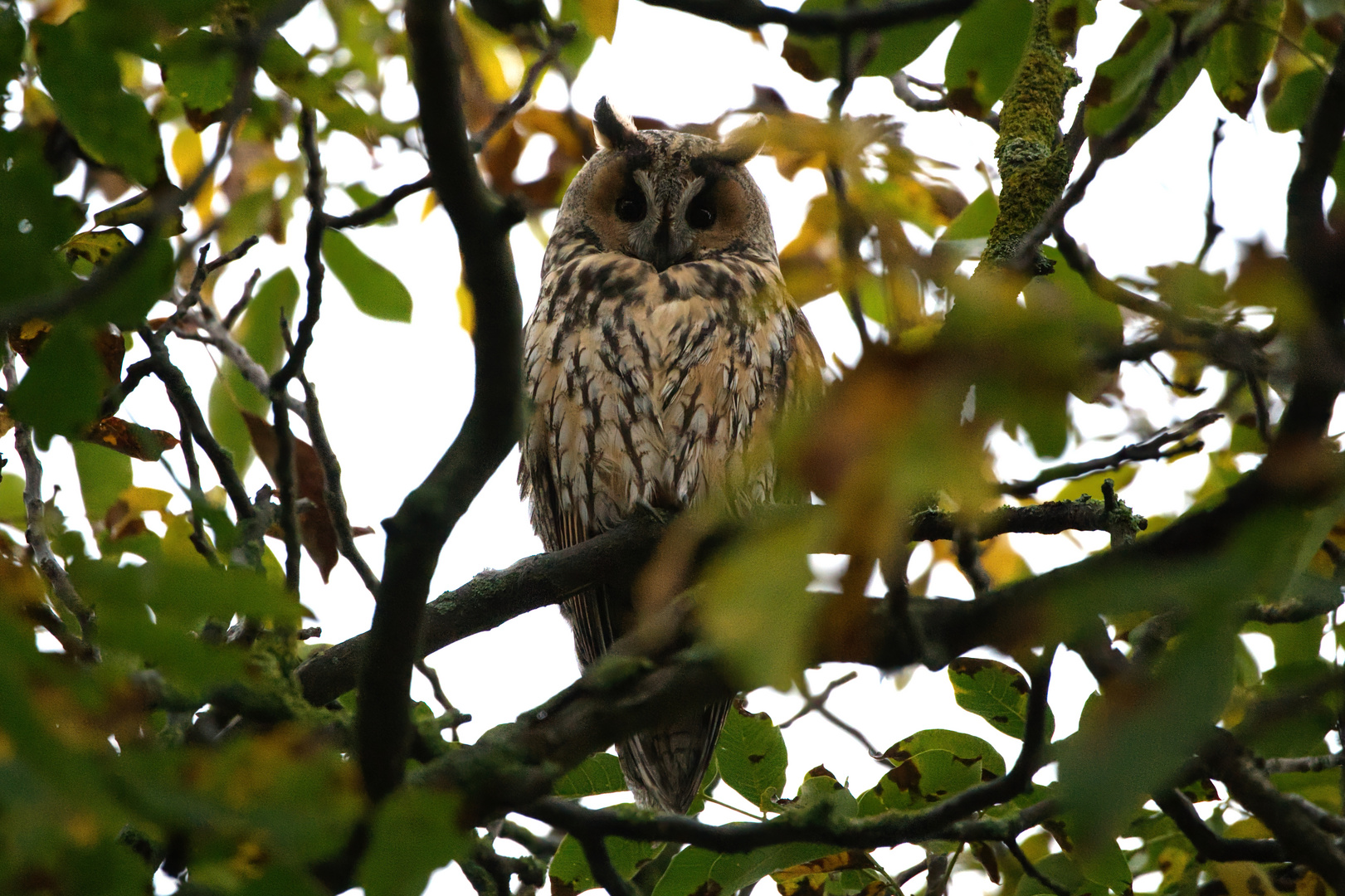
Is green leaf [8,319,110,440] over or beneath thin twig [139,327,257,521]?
beneath

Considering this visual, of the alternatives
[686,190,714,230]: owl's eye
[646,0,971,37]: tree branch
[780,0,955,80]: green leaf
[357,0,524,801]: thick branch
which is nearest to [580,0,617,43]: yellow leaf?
[780,0,955,80]: green leaf

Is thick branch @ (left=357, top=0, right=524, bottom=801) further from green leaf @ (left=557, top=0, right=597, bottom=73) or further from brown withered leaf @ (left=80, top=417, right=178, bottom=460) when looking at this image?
brown withered leaf @ (left=80, top=417, right=178, bottom=460)

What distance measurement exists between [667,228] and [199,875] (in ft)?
9.75

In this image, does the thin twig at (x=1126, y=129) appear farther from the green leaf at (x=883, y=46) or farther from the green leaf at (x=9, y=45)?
the green leaf at (x=9, y=45)

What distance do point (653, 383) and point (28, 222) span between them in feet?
7.15

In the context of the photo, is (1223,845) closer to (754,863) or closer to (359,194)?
(754,863)

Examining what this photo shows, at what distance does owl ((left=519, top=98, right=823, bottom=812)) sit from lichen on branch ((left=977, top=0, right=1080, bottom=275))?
0.71 meters

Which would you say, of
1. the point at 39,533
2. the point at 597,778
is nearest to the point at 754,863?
the point at 597,778

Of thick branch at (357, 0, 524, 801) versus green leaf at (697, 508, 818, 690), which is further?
thick branch at (357, 0, 524, 801)

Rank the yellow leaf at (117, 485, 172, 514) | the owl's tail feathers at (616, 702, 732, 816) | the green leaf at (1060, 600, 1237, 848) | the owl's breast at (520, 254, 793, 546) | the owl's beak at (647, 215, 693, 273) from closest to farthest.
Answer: the green leaf at (1060, 600, 1237, 848), the yellow leaf at (117, 485, 172, 514), the owl's breast at (520, 254, 793, 546), the owl's tail feathers at (616, 702, 732, 816), the owl's beak at (647, 215, 693, 273)

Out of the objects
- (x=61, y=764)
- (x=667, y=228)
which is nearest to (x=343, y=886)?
(x=61, y=764)

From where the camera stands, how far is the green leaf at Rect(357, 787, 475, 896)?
2.29 feet

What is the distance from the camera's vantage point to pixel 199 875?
0.79m

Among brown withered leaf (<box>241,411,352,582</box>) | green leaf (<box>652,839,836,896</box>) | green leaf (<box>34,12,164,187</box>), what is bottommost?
green leaf (<box>652,839,836,896</box>)
